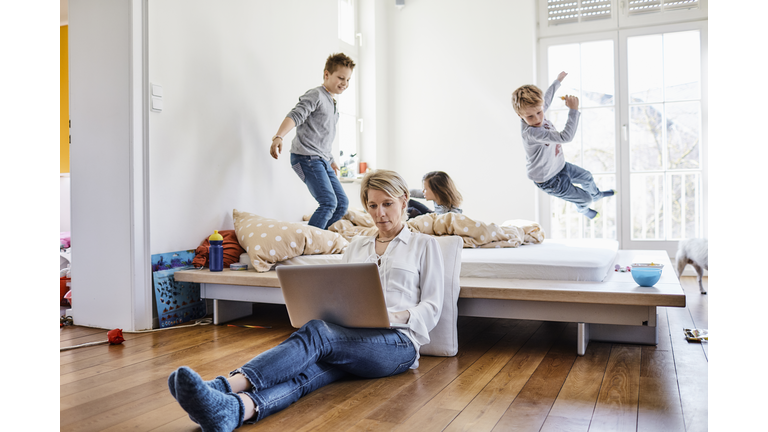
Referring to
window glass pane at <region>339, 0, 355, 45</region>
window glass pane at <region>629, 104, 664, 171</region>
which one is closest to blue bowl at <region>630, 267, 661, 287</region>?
window glass pane at <region>629, 104, 664, 171</region>

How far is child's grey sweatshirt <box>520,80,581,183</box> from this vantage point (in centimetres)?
331

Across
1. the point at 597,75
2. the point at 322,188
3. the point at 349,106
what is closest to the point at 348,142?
the point at 349,106

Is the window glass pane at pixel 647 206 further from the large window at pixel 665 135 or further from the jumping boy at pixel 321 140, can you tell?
the jumping boy at pixel 321 140

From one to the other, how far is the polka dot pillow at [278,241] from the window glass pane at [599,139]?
302 cm

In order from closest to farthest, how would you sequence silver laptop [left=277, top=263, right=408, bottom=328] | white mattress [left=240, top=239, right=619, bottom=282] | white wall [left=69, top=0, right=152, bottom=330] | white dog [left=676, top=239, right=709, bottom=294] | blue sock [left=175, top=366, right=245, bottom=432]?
blue sock [left=175, top=366, right=245, bottom=432] → silver laptop [left=277, top=263, right=408, bottom=328] → white mattress [left=240, top=239, right=619, bottom=282] → white wall [left=69, top=0, right=152, bottom=330] → white dog [left=676, top=239, right=709, bottom=294]

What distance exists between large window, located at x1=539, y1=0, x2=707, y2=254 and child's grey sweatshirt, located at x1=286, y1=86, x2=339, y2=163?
2493 mm

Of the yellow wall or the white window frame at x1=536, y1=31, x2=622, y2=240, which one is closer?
the yellow wall

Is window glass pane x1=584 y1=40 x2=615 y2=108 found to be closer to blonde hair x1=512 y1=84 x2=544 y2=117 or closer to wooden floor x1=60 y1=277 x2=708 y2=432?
blonde hair x1=512 y1=84 x2=544 y2=117

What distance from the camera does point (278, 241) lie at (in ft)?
9.51

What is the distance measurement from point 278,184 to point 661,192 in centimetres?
337

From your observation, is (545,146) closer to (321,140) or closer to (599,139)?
(321,140)

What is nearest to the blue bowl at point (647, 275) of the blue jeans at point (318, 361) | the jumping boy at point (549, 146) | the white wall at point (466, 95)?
the blue jeans at point (318, 361)

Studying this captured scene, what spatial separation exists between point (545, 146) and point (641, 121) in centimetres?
205

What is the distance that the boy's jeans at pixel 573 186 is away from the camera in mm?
3635
